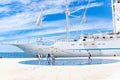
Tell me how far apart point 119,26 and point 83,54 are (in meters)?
11.3

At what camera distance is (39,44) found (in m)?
53.2

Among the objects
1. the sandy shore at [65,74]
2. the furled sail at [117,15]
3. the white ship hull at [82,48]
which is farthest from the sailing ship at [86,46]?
the sandy shore at [65,74]

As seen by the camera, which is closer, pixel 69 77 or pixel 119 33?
pixel 69 77

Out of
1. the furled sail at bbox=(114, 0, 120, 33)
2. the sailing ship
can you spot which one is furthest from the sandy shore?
the furled sail at bbox=(114, 0, 120, 33)

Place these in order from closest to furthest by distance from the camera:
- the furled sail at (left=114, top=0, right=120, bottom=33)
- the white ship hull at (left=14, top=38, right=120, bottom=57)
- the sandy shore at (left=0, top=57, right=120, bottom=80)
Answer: the sandy shore at (left=0, top=57, right=120, bottom=80), the white ship hull at (left=14, top=38, right=120, bottom=57), the furled sail at (left=114, top=0, right=120, bottom=33)

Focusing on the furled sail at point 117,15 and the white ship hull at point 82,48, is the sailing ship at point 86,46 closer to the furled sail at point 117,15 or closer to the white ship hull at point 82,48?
the white ship hull at point 82,48

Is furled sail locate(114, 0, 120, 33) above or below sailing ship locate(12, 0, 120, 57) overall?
above

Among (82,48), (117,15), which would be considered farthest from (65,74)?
(117,15)

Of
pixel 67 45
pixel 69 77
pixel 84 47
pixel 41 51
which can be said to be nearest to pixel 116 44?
pixel 84 47

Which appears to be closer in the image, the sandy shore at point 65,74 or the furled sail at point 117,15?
the sandy shore at point 65,74

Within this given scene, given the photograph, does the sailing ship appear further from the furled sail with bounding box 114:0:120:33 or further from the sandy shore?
the sandy shore

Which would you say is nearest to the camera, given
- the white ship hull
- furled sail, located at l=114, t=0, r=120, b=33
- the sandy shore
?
the sandy shore

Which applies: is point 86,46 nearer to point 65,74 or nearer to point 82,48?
point 82,48

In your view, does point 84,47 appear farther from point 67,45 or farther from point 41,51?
point 41,51
